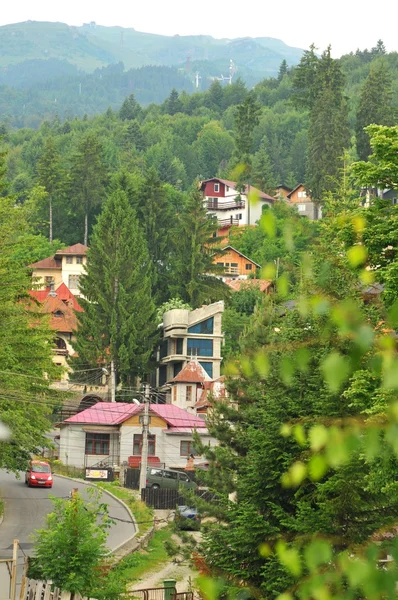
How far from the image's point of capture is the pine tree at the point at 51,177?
120 meters

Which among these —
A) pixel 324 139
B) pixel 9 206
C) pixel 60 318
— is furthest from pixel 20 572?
pixel 324 139

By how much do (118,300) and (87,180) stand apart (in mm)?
45900

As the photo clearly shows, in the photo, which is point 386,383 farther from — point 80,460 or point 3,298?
point 80,460

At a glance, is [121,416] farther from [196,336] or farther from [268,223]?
[268,223]

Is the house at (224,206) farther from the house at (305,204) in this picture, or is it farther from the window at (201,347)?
the window at (201,347)

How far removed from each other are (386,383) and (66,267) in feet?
341

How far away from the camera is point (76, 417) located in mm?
Answer: 63469

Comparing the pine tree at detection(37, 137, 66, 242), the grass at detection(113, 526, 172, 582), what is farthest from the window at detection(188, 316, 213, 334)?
the pine tree at detection(37, 137, 66, 242)

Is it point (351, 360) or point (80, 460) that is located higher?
point (80, 460)

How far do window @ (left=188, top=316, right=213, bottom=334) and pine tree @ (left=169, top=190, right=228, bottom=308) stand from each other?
701 cm

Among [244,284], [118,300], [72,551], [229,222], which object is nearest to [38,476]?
[72,551]

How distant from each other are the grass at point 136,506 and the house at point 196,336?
80.7ft

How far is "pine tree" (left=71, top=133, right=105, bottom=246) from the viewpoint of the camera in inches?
4781

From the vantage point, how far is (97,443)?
63.5 m
